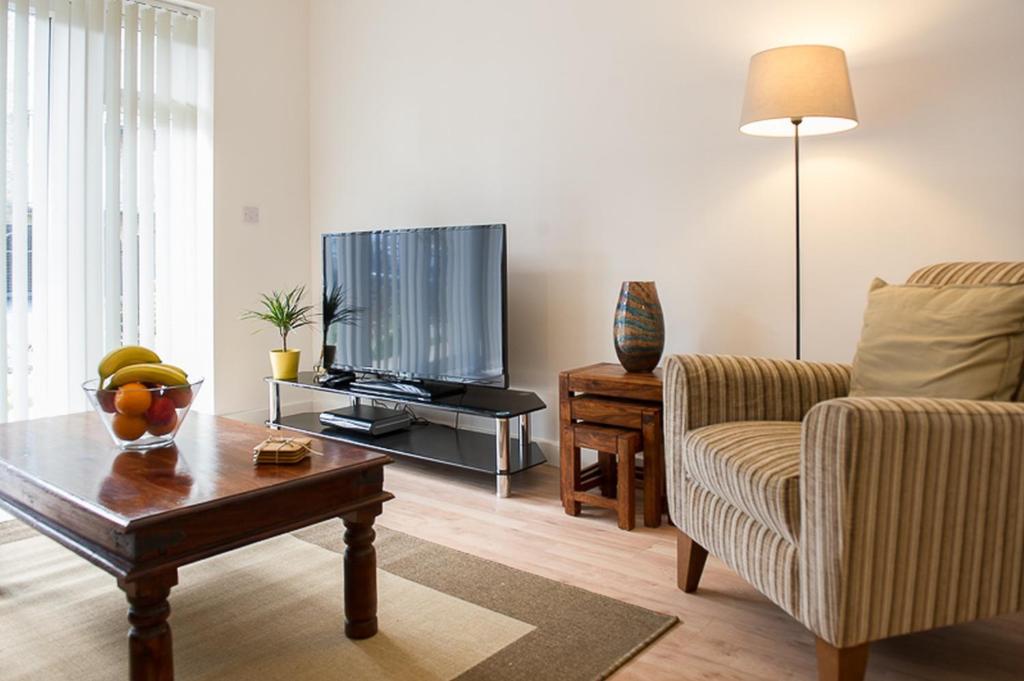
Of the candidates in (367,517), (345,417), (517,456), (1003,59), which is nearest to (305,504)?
(367,517)

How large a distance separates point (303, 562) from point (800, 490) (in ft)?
4.83

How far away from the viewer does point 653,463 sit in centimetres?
266

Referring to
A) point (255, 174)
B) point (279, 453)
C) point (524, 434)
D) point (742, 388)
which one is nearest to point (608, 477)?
point (524, 434)

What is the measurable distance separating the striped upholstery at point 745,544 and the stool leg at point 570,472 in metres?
0.75

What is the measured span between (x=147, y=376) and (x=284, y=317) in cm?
221

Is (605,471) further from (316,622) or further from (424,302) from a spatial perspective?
(316,622)

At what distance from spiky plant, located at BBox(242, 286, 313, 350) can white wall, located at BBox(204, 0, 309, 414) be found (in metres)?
0.05

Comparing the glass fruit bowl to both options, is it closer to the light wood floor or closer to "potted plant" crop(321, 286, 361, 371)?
the light wood floor

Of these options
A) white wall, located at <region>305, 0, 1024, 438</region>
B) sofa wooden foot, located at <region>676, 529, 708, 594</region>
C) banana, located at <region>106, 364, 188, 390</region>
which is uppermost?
white wall, located at <region>305, 0, 1024, 438</region>

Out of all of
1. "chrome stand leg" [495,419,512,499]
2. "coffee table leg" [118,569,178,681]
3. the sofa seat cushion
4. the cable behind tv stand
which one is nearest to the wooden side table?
"chrome stand leg" [495,419,512,499]

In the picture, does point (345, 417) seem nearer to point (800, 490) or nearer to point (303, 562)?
point (303, 562)

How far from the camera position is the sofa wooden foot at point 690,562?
2092 millimetres

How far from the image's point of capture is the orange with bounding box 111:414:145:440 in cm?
184

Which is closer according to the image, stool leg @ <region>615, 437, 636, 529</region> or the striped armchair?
the striped armchair
